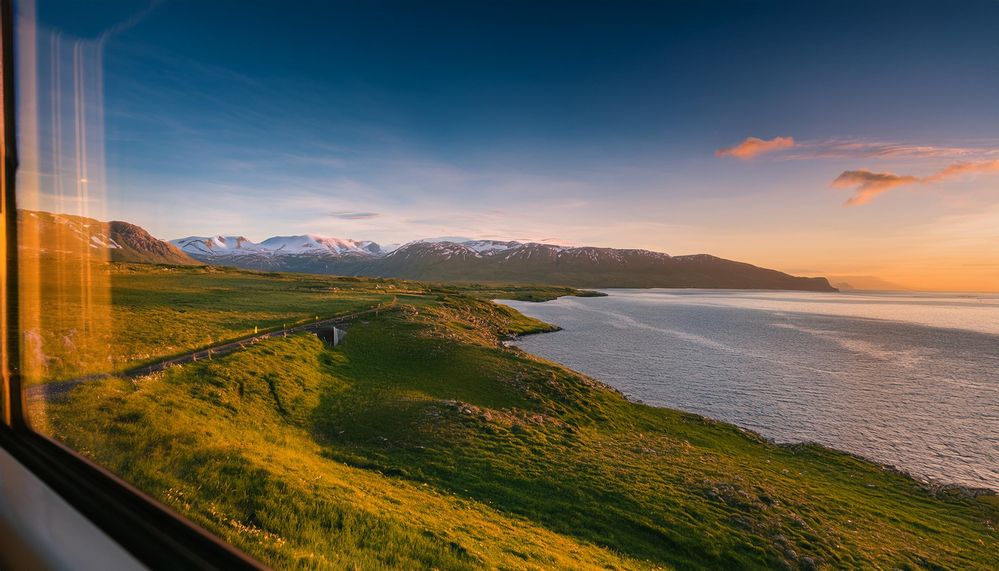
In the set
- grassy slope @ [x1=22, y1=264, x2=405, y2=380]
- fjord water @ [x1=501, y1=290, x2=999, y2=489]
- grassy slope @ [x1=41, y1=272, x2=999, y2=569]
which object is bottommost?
fjord water @ [x1=501, y1=290, x2=999, y2=489]

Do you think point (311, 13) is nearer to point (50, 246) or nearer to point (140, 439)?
point (50, 246)

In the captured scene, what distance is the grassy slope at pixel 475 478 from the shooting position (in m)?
6.67

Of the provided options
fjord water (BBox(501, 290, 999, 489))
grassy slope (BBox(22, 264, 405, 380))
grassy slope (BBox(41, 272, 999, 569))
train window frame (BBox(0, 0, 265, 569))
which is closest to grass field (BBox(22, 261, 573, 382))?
grassy slope (BBox(22, 264, 405, 380))

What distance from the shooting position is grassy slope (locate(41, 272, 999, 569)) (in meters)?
6.67

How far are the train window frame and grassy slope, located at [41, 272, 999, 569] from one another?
284 millimetres

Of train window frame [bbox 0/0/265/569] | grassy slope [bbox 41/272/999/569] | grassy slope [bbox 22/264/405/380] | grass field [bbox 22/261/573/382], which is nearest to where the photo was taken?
train window frame [bbox 0/0/265/569]

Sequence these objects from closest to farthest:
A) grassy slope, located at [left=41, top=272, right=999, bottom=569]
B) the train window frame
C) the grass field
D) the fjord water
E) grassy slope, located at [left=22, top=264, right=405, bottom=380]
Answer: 1. the train window frame
2. the grass field
3. grassy slope, located at [left=22, top=264, right=405, bottom=380]
4. grassy slope, located at [left=41, top=272, right=999, bottom=569]
5. the fjord water

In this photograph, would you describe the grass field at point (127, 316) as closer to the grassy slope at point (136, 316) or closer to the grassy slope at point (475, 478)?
the grassy slope at point (136, 316)

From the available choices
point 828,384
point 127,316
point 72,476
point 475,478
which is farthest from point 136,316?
point 828,384

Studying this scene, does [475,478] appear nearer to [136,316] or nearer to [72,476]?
[72,476]

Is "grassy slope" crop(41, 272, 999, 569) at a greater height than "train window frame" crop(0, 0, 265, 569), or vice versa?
"train window frame" crop(0, 0, 265, 569)

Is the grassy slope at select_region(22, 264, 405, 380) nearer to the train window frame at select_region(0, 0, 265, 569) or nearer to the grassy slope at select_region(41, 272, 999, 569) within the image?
the train window frame at select_region(0, 0, 265, 569)

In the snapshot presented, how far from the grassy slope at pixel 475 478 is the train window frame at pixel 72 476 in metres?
0.28

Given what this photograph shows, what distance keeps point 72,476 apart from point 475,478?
1192 cm
